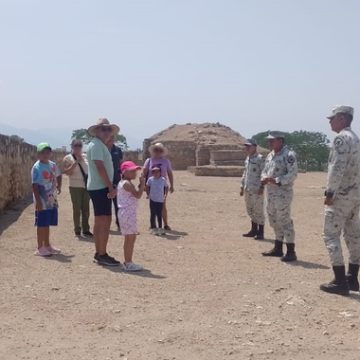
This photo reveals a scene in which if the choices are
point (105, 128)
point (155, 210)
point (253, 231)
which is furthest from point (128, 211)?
point (253, 231)

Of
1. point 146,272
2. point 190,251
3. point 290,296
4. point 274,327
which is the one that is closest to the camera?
point 274,327

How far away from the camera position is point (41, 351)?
354cm

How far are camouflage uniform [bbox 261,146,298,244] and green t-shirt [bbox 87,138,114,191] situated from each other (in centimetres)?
198

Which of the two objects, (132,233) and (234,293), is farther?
(132,233)

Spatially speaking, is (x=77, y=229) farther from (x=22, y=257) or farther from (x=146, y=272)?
(x=146, y=272)

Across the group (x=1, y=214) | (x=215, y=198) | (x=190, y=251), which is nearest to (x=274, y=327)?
(x=190, y=251)

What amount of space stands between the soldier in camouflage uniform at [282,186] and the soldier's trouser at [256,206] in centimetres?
138

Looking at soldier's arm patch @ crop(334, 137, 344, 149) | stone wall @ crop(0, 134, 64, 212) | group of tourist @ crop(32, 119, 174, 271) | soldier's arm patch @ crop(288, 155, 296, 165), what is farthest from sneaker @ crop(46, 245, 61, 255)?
stone wall @ crop(0, 134, 64, 212)

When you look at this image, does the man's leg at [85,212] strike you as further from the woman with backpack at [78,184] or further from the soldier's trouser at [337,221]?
the soldier's trouser at [337,221]

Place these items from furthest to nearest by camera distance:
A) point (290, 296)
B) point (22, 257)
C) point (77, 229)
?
point (77, 229) < point (22, 257) < point (290, 296)

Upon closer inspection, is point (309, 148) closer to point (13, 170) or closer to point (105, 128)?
point (13, 170)

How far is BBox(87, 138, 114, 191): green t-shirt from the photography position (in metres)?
6.01

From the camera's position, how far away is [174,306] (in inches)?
180

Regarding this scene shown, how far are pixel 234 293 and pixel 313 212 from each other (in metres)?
7.62
